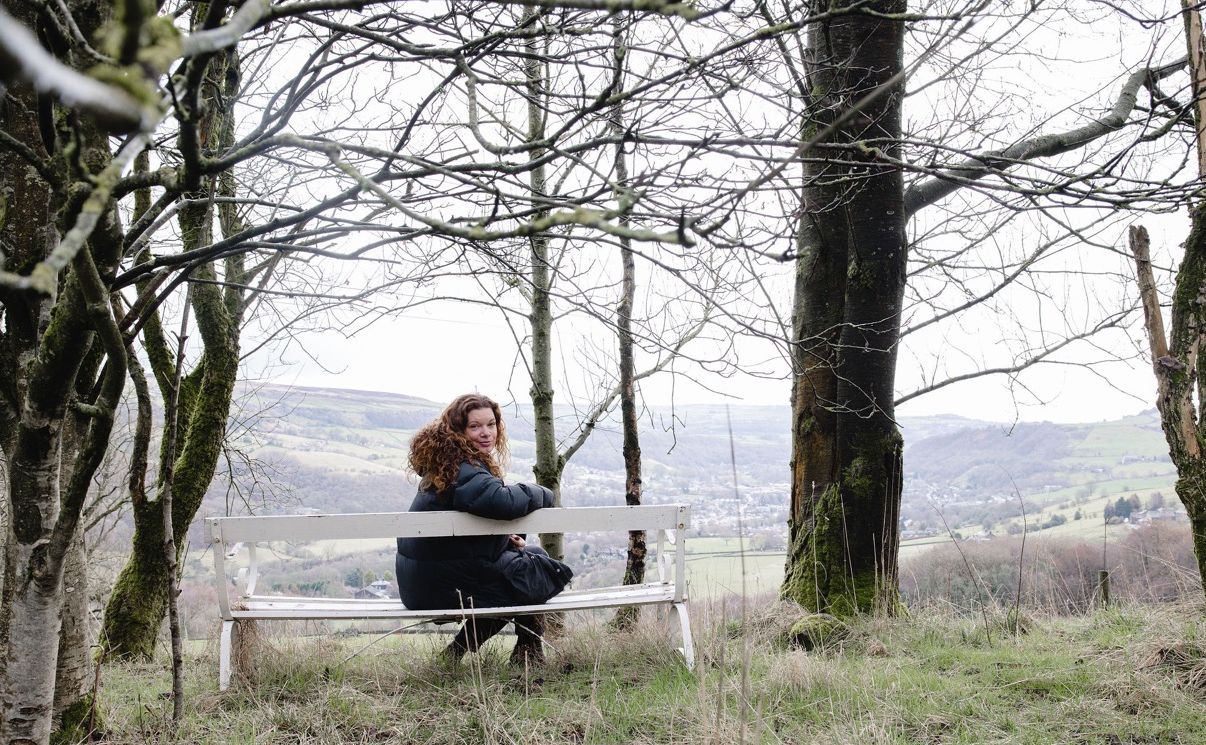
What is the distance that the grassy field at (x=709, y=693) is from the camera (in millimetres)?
3340

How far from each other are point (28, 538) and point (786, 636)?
12.9 feet

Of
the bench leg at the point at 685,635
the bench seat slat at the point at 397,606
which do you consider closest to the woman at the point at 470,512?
the bench seat slat at the point at 397,606

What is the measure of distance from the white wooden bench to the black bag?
0.27 feet

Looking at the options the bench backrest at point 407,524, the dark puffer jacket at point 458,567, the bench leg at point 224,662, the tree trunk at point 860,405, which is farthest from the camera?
the tree trunk at point 860,405

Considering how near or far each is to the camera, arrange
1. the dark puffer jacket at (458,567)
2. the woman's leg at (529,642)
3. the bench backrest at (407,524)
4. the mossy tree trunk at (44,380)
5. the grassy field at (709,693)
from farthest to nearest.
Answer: the woman's leg at (529,642) < the dark puffer jacket at (458,567) < the bench backrest at (407,524) < the grassy field at (709,693) < the mossy tree trunk at (44,380)

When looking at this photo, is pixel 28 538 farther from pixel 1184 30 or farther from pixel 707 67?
pixel 1184 30

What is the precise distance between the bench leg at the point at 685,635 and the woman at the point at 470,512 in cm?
74

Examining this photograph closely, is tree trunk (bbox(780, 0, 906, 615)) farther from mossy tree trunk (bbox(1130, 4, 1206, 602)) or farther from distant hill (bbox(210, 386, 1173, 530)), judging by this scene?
mossy tree trunk (bbox(1130, 4, 1206, 602))

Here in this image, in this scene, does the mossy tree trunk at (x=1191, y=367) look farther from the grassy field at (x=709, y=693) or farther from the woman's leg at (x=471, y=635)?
the woman's leg at (x=471, y=635)

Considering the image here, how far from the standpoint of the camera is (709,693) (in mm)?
3584

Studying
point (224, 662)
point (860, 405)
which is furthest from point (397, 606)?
point (860, 405)

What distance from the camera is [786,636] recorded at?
5.10 metres

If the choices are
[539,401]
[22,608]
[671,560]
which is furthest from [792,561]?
[22,608]

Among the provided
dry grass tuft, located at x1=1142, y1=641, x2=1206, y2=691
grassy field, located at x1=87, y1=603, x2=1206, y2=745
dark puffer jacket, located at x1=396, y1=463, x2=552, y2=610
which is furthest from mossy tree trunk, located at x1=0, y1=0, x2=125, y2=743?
dry grass tuft, located at x1=1142, y1=641, x2=1206, y2=691
